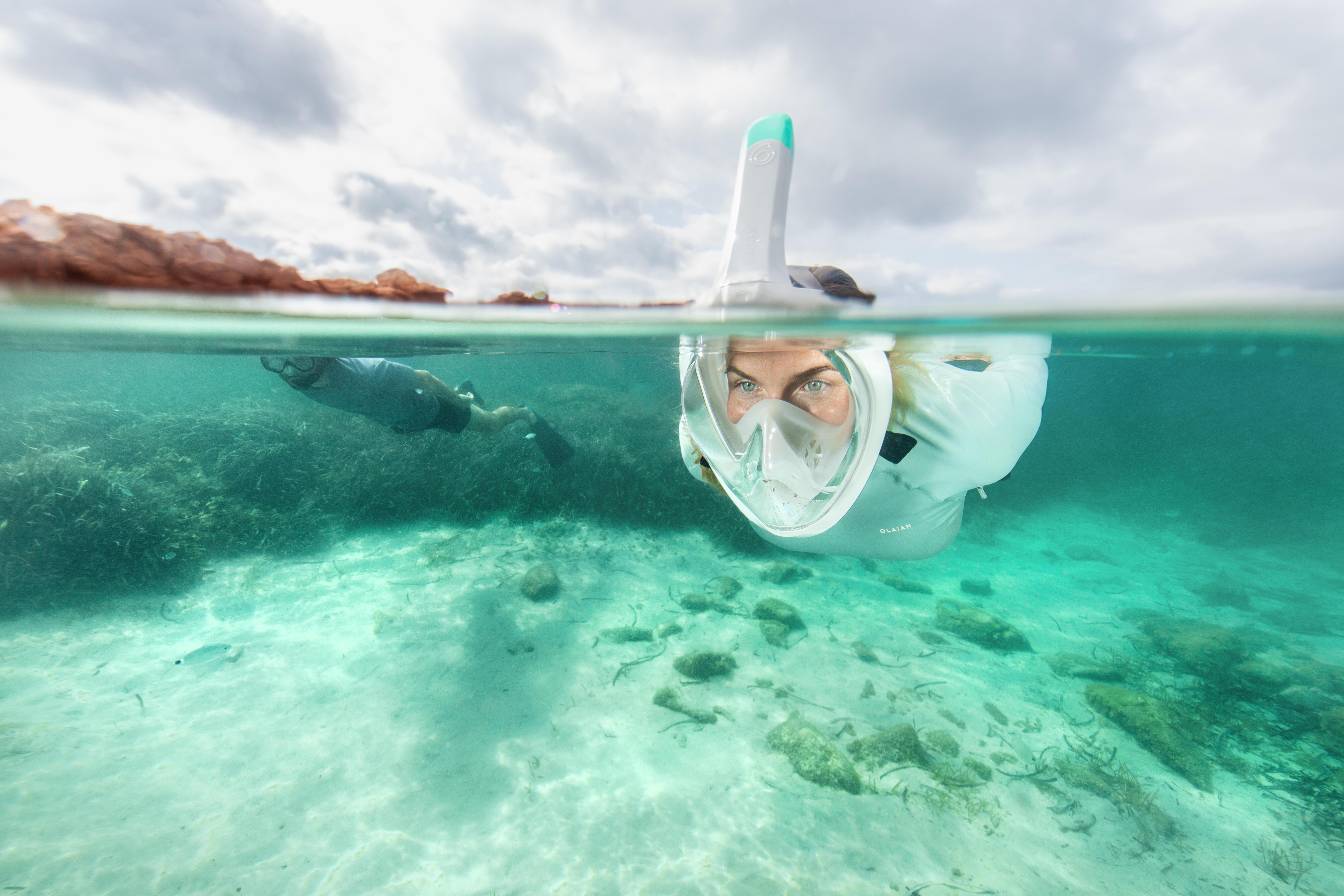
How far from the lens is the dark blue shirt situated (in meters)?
7.59

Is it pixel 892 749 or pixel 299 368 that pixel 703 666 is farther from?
pixel 299 368

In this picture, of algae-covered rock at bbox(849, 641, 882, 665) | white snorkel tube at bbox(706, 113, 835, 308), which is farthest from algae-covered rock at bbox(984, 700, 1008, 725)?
white snorkel tube at bbox(706, 113, 835, 308)

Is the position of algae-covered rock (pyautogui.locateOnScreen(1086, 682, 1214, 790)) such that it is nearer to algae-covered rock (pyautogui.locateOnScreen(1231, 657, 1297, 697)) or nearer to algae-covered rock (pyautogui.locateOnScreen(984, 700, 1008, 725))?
algae-covered rock (pyautogui.locateOnScreen(984, 700, 1008, 725))

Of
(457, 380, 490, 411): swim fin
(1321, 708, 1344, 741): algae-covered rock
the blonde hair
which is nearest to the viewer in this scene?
the blonde hair

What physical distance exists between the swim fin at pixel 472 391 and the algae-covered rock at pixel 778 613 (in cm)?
752

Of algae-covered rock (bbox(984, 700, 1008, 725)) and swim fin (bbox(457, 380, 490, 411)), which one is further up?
swim fin (bbox(457, 380, 490, 411))

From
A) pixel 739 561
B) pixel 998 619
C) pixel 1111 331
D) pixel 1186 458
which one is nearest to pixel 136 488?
pixel 739 561

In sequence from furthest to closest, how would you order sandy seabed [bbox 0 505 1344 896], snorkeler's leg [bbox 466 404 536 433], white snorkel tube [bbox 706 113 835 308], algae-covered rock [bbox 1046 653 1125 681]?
1. snorkeler's leg [bbox 466 404 536 433]
2. algae-covered rock [bbox 1046 653 1125 681]
3. sandy seabed [bbox 0 505 1344 896]
4. white snorkel tube [bbox 706 113 835 308]

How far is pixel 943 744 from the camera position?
5703mm

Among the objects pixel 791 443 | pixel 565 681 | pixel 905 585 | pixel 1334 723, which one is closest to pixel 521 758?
pixel 565 681

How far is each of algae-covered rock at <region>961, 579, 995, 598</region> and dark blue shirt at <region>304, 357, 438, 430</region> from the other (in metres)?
12.7

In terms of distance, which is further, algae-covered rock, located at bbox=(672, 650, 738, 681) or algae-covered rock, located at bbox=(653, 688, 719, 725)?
algae-covered rock, located at bbox=(672, 650, 738, 681)

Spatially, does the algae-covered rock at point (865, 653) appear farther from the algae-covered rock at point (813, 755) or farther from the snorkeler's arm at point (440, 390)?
the snorkeler's arm at point (440, 390)

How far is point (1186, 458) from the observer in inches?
1890
